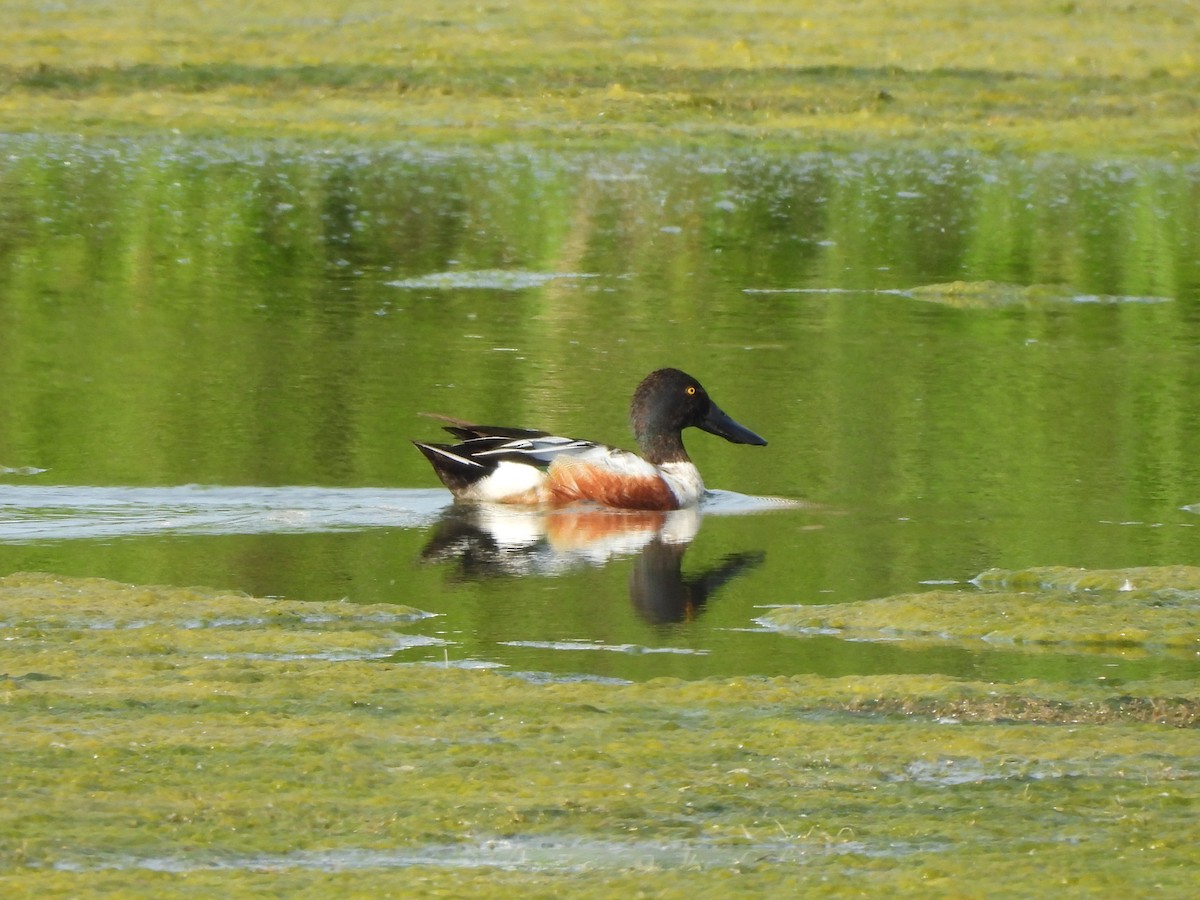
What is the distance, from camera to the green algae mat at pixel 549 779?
5488mm

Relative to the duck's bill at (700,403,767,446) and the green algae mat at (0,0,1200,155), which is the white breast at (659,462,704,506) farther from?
the green algae mat at (0,0,1200,155)

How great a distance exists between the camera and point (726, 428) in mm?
12281

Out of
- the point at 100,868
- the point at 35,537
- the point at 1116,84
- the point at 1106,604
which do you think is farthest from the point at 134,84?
the point at 100,868

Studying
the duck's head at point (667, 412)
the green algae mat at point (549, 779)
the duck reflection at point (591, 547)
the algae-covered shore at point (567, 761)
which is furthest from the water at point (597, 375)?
the green algae mat at point (549, 779)

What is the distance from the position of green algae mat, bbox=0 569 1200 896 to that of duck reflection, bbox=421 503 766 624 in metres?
1.74

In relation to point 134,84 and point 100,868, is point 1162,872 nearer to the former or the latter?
point 100,868

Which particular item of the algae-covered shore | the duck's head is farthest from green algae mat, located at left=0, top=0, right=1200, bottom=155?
the algae-covered shore

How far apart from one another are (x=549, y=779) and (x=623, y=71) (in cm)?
2908

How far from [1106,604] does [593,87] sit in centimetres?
2509

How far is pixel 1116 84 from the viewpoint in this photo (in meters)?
34.6

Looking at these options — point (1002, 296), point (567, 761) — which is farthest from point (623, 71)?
point (567, 761)

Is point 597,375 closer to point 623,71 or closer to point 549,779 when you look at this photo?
point 549,779

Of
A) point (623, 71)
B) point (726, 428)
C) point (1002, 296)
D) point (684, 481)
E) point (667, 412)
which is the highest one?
point (623, 71)

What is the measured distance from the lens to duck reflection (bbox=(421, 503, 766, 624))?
9.43 m
